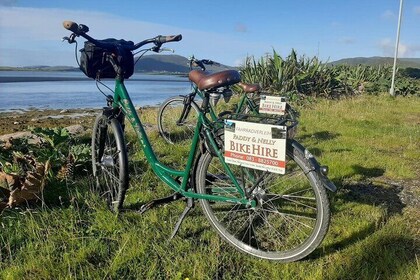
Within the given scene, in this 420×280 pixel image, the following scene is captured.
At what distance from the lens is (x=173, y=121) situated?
6.90m

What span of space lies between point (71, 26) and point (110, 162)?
1.25 meters

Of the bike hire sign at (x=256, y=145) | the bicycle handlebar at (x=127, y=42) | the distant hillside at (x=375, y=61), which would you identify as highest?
the distant hillside at (x=375, y=61)

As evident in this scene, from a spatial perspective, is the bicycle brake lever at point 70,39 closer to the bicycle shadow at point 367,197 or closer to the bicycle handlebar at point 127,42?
the bicycle handlebar at point 127,42

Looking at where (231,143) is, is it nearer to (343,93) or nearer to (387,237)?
(387,237)

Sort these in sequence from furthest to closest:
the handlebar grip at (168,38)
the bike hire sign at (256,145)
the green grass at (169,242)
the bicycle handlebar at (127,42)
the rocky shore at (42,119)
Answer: the rocky shore at (42,119) → the handlebar grip at (168,38) → the bicycle handlebar at (127,42) → the green grass at (169,242) → the bike hire sign at (256,145)

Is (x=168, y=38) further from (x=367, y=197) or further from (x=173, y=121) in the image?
(x=173, y=121)

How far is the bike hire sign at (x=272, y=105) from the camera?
536cm

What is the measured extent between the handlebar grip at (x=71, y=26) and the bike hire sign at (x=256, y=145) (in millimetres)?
1438

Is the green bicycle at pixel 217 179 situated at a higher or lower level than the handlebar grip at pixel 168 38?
lower

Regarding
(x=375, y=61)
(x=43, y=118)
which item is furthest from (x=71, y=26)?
(x=375, y=61)

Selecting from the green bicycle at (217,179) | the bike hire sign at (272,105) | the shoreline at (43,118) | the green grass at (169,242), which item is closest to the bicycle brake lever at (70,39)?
the green bicycle at (217,179)

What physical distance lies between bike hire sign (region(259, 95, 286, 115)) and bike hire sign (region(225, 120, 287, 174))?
118 inches

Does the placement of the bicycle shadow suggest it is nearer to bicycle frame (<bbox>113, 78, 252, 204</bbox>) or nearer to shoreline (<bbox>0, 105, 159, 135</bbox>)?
bicycle frame (<bbox>113, 78, 252, 204</bbox>)

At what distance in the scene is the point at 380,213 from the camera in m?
3.34
